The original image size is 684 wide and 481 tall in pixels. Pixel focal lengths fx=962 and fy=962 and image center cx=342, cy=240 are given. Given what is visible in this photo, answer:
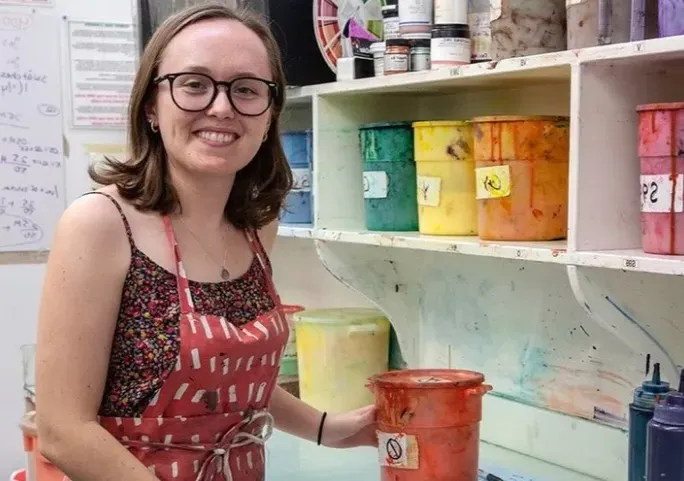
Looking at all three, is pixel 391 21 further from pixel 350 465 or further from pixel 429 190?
pixel 350 465

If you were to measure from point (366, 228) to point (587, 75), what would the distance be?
749 mm

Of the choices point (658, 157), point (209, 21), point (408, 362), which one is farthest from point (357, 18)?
point (658, 157)

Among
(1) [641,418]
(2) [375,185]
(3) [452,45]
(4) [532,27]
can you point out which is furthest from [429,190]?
(1) [641,418]

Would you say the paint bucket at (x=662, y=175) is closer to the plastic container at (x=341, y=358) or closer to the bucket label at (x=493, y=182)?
the bucket label at (x=493, y=182)

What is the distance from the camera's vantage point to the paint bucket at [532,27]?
159 cm

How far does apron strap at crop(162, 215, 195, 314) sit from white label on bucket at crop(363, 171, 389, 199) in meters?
0.56

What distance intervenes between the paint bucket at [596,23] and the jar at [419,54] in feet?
1.22

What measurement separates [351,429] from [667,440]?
1.97 feet

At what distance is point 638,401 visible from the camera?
146cm

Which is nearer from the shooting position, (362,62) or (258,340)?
(258,340)

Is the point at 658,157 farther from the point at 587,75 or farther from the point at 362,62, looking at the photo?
the point at 362,62

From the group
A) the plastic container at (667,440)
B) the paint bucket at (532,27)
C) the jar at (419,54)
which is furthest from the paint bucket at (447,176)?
the plastic container at (667,440)

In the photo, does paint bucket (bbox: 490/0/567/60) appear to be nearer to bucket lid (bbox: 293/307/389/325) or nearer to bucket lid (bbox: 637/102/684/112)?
bucket lid (bbox: 637/102/684/112)

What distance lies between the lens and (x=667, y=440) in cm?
133
